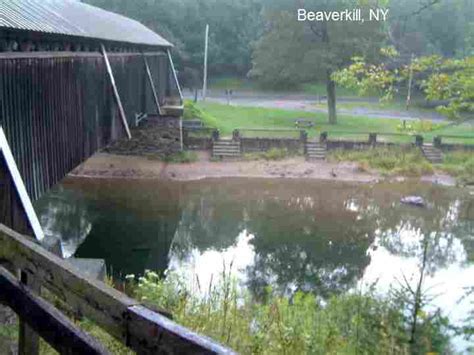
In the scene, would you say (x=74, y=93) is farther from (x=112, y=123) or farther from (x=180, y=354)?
(x=180, y=354)

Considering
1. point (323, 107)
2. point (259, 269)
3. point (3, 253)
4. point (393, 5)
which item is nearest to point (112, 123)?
point (259, 269)

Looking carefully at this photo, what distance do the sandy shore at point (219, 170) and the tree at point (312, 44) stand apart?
327 inches

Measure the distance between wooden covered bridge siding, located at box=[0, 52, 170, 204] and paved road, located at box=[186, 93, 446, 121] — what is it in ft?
90.7

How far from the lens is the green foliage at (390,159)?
2612 centimetres

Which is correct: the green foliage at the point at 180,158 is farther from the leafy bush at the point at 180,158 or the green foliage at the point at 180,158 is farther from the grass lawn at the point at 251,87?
the grass lawn at the point at 251,87

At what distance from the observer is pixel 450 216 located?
68.8 feet

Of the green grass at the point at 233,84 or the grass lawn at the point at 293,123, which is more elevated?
the green grass at the point at 233,84

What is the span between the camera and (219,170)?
2559cm

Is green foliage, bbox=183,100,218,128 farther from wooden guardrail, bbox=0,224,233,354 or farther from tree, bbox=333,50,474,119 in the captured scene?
wooden guardrail, bbox=0,224,233,354

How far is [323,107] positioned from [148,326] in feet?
135

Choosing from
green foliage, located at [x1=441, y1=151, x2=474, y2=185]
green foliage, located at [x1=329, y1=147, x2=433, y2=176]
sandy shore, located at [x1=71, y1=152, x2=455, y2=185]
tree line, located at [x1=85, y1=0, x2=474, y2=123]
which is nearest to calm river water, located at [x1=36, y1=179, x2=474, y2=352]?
sandy shore, located at [x1=71, y1=152, x2=455, y2=185]

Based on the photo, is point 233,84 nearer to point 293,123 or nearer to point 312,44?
point 293,123

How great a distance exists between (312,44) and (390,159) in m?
10.1

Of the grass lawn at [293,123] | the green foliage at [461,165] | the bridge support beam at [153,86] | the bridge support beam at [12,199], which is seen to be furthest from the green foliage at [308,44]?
the bridge support beam at [12,199]
